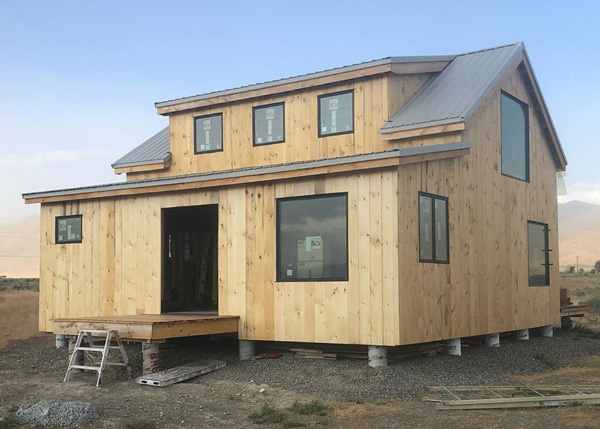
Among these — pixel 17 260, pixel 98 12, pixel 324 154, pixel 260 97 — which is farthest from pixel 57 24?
pixel 17 260

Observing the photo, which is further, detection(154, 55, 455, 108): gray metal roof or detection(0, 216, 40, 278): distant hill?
detection(0, 216, 40, 278): distant hill

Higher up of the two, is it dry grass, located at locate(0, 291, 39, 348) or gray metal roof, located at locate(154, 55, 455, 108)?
gray metal roof, located at locate(154, 55, 455, 108)

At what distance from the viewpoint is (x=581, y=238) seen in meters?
138

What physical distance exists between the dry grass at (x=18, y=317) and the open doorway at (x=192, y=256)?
4308 millimetres

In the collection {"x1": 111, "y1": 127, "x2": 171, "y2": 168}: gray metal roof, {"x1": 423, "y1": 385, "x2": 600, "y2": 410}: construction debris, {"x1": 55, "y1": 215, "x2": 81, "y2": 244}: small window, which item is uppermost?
{"x1": 111, "y1": 127, "x2": 171, "y2": 168}: gray metal roof

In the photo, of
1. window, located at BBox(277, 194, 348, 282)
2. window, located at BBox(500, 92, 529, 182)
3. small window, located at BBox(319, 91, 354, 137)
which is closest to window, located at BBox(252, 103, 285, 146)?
small window, located at BBox(319, 91, 354, 137)

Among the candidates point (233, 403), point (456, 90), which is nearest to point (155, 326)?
point (233, 403)

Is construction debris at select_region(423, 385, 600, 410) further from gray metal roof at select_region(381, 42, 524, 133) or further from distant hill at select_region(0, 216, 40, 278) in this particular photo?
distant hill at select_region(0, 216, 40, 278)

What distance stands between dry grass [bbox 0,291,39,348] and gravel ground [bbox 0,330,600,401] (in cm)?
399

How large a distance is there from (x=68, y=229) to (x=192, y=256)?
3251 mm

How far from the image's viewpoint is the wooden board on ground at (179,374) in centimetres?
1090

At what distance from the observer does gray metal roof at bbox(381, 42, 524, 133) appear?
1377cm

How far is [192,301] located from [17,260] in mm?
131939

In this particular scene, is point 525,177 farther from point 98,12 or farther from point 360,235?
point 98,12
